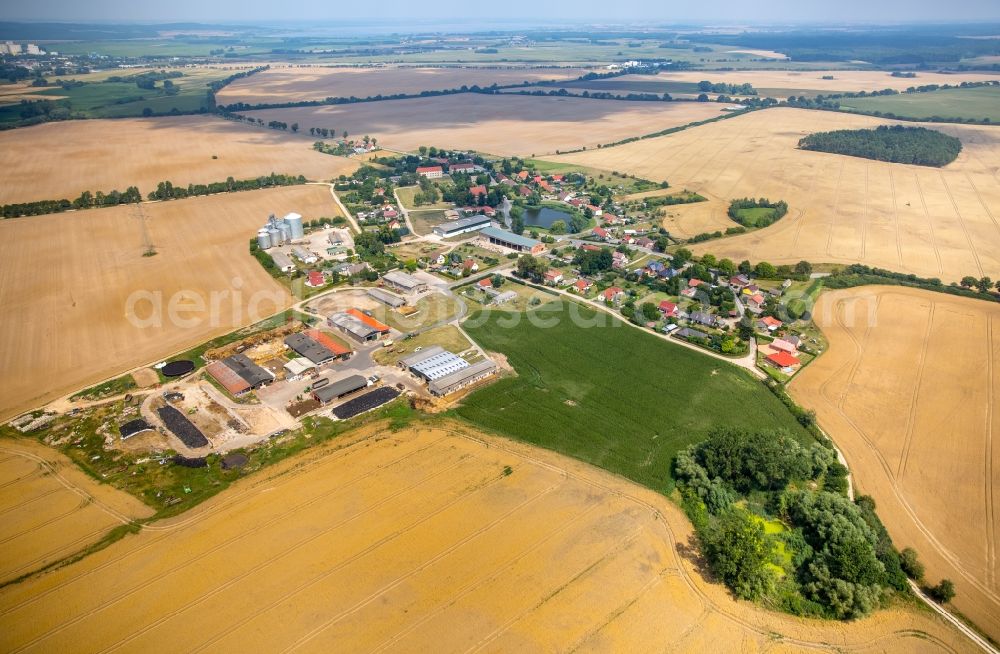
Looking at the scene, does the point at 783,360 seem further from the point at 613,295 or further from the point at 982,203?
the point at 982,203

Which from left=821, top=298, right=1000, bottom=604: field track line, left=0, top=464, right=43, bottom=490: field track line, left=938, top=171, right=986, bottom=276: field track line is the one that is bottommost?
left=821, top=298, right=1000, bottom=604: field track line

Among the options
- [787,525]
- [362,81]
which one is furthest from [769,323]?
[362,81]

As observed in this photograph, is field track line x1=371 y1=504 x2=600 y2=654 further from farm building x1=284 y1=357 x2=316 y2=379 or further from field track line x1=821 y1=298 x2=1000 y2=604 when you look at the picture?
farm building x1=284 y1=357 x2=316 y2=379

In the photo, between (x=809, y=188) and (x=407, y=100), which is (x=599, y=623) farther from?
(x=407, y=100)

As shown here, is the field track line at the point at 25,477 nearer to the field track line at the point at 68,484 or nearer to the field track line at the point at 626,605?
the field track line at the point at 68,484

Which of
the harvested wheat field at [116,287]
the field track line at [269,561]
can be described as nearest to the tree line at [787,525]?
Answer: the field track line at [269,561]

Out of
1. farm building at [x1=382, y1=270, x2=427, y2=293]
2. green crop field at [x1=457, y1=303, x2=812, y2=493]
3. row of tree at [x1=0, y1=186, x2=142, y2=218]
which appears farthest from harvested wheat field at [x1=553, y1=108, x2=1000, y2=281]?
row of tree at [x1=0, y1=186, x2=142, y2=218]

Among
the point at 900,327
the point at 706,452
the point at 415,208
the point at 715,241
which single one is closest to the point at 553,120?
the point at 415,208
